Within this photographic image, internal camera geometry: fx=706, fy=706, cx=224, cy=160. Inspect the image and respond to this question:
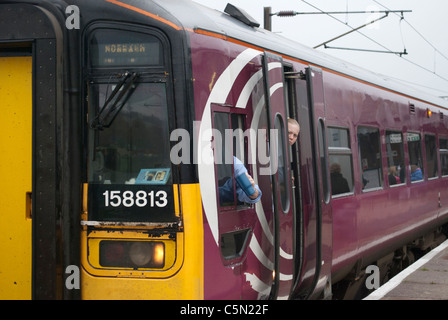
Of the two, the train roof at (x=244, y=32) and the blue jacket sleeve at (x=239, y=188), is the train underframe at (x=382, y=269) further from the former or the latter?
the blue jacket sleeve at (x=239, y=188)

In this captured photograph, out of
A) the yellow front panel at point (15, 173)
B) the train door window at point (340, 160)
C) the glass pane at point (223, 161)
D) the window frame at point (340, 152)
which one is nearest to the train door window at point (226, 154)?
the glass pane at point (223, 161)

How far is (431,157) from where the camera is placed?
12.6 meters

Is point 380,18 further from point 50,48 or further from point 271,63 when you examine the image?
point 50,48

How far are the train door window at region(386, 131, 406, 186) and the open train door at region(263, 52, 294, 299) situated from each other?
3.98 meters

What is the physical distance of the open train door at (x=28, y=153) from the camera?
15.6 feet

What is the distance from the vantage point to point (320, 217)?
249 inches

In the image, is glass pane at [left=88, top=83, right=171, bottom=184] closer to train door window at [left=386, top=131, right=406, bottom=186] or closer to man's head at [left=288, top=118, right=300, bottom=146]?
man's head at [left=288, top=118, right=300, bottom=146]

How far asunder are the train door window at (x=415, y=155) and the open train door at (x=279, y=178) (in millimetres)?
5440

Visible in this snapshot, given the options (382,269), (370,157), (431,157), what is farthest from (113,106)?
(431,157)

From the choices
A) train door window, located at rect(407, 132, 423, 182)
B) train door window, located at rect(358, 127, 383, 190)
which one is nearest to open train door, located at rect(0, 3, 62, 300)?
train door window, located at rect(358, 127, 383, 190)

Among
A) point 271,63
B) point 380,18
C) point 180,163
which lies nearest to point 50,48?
point 180,163

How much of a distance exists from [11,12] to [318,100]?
3042 millimetres

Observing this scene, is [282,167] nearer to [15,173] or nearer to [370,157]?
[15,173]

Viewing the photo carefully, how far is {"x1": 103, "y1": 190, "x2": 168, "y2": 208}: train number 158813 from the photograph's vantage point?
4.75 meters
